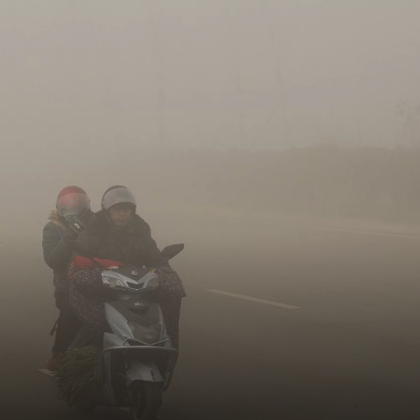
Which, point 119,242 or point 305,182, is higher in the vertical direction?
point 119,242

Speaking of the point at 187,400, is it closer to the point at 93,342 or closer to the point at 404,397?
the point at 93,342

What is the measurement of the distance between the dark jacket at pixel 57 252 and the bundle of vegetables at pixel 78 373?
1.04m

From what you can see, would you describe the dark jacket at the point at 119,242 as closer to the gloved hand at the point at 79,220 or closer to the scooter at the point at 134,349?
the gloved hand at the point at 79,220

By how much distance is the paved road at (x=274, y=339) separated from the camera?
6854 mm

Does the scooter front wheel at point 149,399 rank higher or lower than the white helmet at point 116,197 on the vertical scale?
lower

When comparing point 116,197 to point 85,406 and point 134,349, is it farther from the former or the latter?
point 85,406

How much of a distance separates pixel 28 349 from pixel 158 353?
3.07 m

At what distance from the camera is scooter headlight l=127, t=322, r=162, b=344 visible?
5.89 meters

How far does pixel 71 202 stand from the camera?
735cm

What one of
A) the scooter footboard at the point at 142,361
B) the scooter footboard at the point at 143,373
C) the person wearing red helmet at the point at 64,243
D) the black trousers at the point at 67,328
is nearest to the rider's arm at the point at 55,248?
the person wearing red helmet at the point at 64,243

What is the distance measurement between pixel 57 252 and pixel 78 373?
3.91 ft

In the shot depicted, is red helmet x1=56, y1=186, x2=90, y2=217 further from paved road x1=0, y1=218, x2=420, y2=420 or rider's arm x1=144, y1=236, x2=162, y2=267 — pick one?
paved road x1=0, y1=218, x2=420, y2=420

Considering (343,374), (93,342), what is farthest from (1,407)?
(343,374)

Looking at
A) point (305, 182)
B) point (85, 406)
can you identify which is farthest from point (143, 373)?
point (305, 182)
